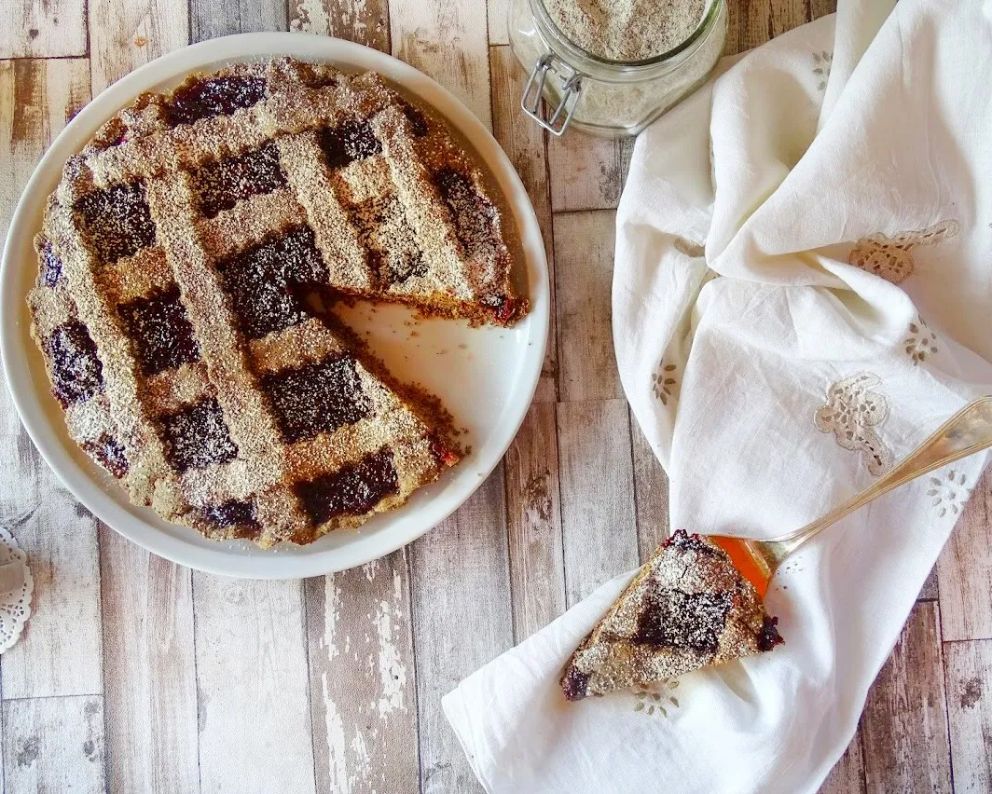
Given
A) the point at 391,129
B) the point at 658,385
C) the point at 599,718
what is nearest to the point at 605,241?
the point at 658,385

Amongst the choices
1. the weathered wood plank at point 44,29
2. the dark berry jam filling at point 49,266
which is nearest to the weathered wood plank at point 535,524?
the dark berry jam filling at point 49,266

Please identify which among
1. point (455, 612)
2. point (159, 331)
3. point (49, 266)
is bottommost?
point (455, 612)

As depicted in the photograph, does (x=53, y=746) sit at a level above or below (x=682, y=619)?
below

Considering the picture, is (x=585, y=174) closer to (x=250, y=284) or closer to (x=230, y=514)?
(x=250, y=284)

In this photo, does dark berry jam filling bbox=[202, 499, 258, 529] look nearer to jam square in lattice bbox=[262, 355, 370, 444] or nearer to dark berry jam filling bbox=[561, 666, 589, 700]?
jam square in lattice bbox=[262, 355, 370, 444]

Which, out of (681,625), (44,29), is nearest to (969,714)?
(681,625)

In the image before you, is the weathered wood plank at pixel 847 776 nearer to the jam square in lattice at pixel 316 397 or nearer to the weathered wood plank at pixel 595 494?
the weathered wood plank at pixel 595 494
